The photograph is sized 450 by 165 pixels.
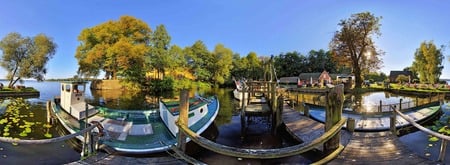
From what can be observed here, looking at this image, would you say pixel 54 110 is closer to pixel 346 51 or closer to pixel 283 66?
pixel 346 51

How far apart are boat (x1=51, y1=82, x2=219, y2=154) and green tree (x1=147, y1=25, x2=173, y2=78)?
27060mm

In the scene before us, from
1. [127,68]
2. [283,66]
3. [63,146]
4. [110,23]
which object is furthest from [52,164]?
[283,66]

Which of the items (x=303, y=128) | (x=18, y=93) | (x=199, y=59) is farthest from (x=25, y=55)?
(x=303, y=128)

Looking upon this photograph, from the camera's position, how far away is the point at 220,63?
55.1 meters

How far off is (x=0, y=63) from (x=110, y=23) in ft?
52.7

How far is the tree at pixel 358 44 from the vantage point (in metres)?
36.0

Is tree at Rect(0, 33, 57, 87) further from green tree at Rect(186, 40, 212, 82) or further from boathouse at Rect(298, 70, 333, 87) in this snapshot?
boathouse at Rect(298, 70, 333, 87)

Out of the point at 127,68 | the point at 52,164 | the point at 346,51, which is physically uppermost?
the point at 346,51

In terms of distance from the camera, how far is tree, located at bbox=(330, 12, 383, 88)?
36037 mm

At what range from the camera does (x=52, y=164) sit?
764cm

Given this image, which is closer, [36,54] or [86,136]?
[86,136]

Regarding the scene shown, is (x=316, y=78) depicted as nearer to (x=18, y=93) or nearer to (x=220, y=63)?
(x=220, y=63)

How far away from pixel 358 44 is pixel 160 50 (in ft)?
104

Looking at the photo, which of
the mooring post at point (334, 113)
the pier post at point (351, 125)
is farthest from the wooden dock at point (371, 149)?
the mooring post at point (334, 113)
